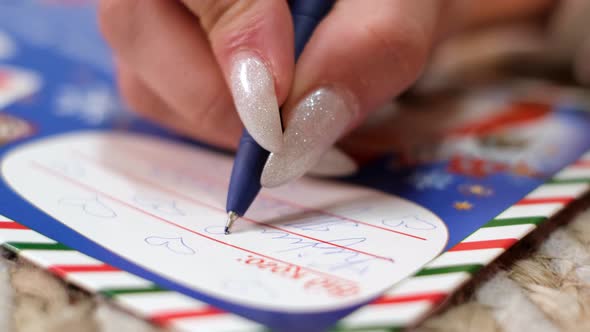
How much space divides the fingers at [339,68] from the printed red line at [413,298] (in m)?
0.13

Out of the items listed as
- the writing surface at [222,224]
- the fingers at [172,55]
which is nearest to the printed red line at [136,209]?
the writing surface at [222,224]

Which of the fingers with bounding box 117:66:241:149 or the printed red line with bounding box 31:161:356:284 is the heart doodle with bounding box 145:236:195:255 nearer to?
the printed red line with bounding box 31:161:356:284

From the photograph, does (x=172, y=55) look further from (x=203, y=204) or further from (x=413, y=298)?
(x=413, y=298)

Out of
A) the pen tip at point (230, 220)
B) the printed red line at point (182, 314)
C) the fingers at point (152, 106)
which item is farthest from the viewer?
the fingers at point (152, 106)

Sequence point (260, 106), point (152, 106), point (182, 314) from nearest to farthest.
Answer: point (182, 314)
point (260, 106)
point (152, 106)

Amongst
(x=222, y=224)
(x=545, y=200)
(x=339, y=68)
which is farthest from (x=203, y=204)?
(x=545, y=200)

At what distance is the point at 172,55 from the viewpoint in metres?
0.49

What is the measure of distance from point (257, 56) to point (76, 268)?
189mm

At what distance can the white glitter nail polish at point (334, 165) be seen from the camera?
50 cm

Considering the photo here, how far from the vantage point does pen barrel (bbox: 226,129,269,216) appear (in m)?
0.41

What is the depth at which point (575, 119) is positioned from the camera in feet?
2.08

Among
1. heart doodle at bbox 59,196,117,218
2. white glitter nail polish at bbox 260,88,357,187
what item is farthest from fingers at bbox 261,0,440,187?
heart doodle at bbox 59,196,117,218

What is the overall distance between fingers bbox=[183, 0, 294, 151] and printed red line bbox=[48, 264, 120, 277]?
0.13m

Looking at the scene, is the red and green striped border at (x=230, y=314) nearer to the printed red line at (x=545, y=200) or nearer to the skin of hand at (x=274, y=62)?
the printed red line at (x=545, y=200)
